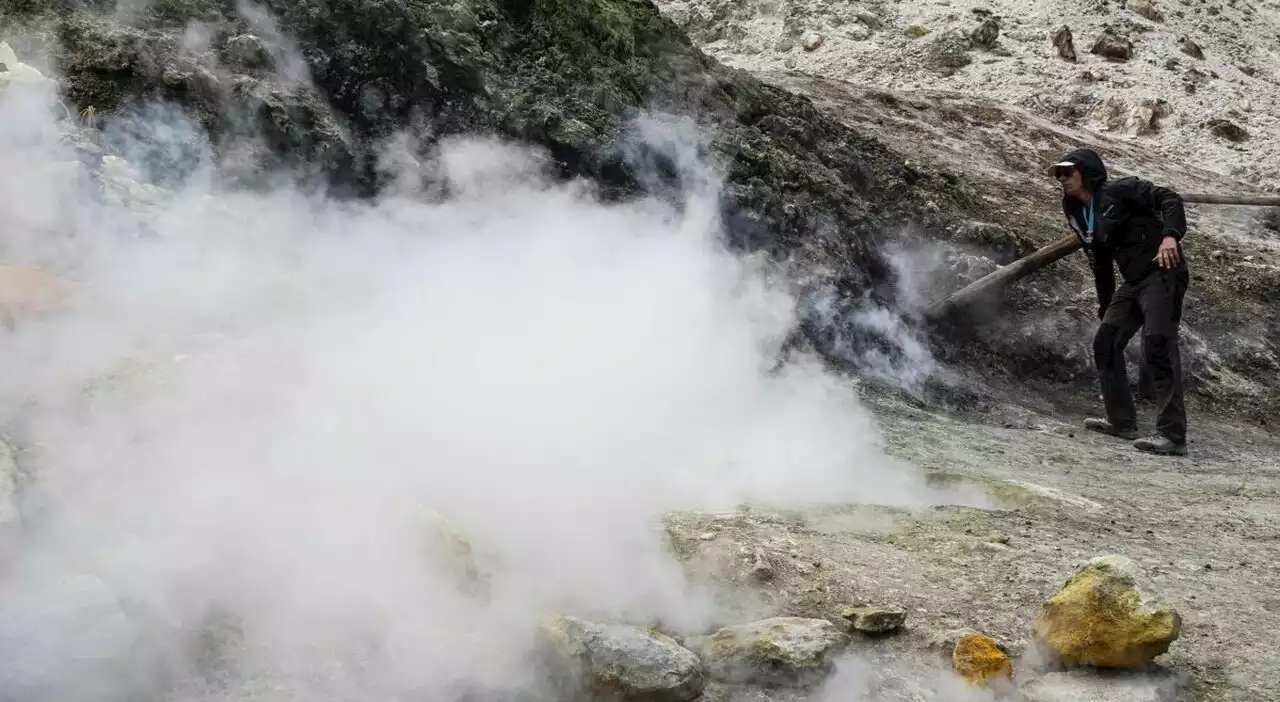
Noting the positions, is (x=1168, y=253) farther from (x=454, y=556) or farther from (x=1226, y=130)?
(x=1226, y=130)

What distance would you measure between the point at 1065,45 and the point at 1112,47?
1.78 ft

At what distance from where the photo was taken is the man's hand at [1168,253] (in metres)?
4.23

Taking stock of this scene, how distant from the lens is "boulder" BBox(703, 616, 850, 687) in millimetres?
1863

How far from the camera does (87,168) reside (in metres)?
3.37

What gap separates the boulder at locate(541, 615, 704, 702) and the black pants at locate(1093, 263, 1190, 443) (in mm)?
3409

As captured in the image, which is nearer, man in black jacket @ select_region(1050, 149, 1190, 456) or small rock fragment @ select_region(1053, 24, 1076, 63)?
man in black jacket @ select_region(1050, 149, 1190, 456)

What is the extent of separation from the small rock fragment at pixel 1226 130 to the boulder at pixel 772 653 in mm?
10568

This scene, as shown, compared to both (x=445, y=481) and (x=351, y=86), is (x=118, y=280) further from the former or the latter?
(x=351, y=86)

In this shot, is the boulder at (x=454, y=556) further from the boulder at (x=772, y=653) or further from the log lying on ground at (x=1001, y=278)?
the log lying on ground at (x=1001, y=278)

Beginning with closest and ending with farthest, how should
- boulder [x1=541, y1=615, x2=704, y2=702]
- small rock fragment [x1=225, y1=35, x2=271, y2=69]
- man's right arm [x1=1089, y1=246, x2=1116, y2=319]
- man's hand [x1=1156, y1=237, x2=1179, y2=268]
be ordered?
boulder [x1=541, y1=615, x2=704, y2=702] < small rock fragment [x1=225, y1=35, x2=271, y2=69] < man's hand [x1=1156, y1=237, x2=1179, y2=268] < man's right arm [x1=1089, y1=246, x2=1116, y2=319]

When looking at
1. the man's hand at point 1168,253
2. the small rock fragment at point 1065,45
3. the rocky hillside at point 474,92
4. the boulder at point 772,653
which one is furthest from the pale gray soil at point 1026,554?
the small rock fragment at point 1065,45

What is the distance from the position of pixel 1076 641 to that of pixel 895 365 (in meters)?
3.05

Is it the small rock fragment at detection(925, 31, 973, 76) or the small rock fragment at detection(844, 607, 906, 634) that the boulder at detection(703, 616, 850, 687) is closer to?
the small rock fragment at detection(844, 607, 906, 634)

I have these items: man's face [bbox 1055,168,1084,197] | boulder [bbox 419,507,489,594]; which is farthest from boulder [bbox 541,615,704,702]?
man's face [bbox 1055,168,1084,197]
